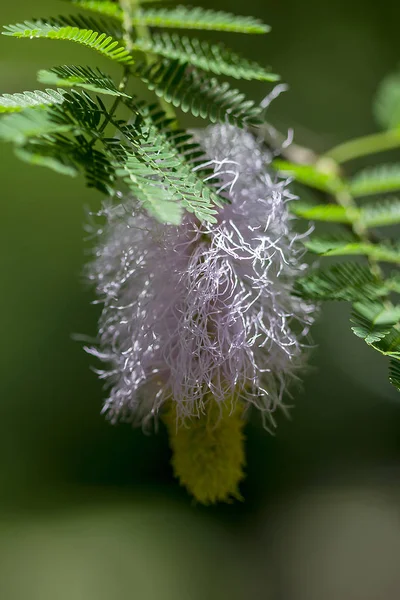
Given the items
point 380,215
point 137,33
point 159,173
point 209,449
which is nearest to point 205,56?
point 137,33

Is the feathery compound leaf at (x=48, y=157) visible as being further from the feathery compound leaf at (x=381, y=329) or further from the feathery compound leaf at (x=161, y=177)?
the feathery compound leaf at (x=381, y=329)

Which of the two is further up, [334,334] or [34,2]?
[34,2]

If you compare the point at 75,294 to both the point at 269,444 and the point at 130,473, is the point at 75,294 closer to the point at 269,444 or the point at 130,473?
the point at 130,473

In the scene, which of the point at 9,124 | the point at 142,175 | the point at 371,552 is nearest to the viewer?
the point at 9,124

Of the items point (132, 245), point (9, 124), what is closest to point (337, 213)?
point (132, 245)

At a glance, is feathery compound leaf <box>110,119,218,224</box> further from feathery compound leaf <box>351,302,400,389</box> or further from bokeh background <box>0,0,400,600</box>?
bokeh background <box>0,0,400,600</box>

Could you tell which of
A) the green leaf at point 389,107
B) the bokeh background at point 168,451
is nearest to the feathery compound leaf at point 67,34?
the green leaf at point 389,107
